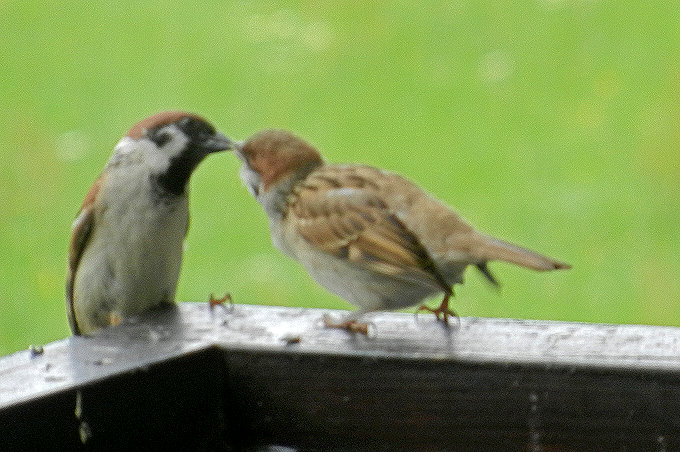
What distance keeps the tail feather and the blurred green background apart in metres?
2.32

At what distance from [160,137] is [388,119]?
3.75m

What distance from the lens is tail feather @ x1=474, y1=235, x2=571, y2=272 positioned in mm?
2203

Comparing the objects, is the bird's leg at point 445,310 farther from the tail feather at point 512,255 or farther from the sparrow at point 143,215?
the sparrow at point 143,215

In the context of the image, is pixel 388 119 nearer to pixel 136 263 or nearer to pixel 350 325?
pixel 136 263

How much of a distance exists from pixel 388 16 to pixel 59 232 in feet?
9.34

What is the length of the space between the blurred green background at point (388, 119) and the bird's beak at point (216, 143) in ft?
7.11

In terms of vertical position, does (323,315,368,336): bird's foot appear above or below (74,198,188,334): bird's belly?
below

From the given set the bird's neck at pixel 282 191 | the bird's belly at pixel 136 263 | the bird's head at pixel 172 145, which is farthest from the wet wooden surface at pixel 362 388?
the bird's head at pixel 172 145

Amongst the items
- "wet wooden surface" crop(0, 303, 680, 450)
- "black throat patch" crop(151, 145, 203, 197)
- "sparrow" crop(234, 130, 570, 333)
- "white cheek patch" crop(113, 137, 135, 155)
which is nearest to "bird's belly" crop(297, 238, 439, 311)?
"sparrow" crop(234, 130, 570, 333)

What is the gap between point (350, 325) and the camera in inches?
88.8

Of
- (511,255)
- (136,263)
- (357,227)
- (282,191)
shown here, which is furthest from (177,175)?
(511,255)

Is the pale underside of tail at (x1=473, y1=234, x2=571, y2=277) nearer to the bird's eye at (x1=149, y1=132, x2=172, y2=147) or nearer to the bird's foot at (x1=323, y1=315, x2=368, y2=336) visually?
the bird's foot at (x1=323, y1=315, x2=368, y2=336)

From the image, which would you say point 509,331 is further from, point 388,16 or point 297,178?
point 388,16

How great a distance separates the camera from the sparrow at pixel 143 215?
2.80 meters
